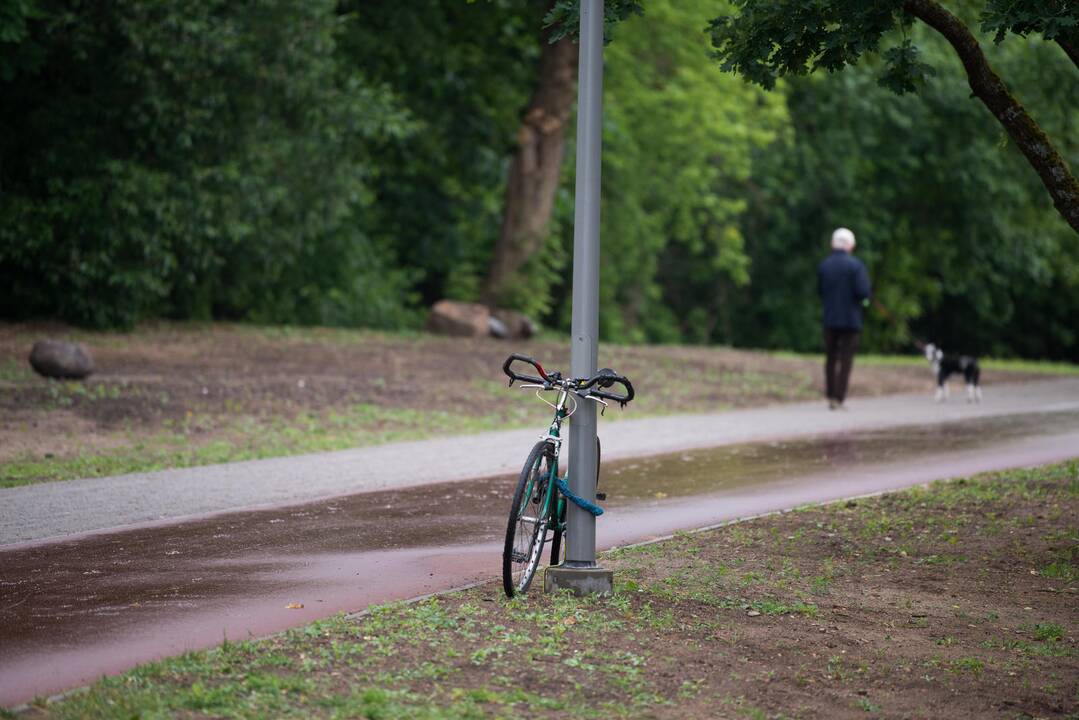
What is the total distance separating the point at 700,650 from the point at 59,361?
1197 centimetres

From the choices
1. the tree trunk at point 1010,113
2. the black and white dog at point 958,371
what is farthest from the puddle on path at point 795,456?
the tree trunk at point 1010,113

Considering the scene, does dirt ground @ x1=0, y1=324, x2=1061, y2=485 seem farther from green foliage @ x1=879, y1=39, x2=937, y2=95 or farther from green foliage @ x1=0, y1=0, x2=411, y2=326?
green foliage @ x1=879, y1=39, x2=937, y2=95

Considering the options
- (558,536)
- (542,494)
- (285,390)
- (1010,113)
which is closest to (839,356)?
(285,390)

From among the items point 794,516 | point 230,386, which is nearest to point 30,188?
point 230,386

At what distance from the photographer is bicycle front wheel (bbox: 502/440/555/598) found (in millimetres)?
7480

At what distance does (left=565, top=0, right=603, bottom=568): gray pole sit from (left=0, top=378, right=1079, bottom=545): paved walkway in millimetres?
3684

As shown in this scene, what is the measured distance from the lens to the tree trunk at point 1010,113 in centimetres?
913

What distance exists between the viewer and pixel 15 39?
19.6 m

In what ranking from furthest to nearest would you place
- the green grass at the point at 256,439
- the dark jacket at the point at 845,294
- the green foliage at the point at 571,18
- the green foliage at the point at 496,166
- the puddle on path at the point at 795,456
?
the green foliage at the point at 496,166 < the dark jacket at the point at 845,294 < the puddle on path at the point at 795,456 < the green grass at the point at 256,439 < the green foliage at the point at 571,18

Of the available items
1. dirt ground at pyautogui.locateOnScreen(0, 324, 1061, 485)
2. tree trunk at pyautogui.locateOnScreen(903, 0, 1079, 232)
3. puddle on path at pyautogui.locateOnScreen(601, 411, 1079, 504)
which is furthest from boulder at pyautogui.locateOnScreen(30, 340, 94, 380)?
tree trunk at pyautogui.locateOnScreen(903, 0, 1079, 232)

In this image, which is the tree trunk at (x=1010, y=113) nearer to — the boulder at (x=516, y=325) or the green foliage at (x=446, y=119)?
the boulder at (x=516, y=325)

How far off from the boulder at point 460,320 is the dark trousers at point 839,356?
8.27 metres

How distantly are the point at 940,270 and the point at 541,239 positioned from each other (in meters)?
18.7

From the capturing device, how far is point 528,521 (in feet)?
25.2
